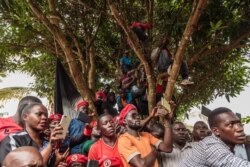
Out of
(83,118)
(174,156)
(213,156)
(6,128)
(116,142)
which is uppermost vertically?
(83,118)

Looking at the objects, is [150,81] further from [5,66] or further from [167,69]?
[5,66]

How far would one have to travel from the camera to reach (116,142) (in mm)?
4523

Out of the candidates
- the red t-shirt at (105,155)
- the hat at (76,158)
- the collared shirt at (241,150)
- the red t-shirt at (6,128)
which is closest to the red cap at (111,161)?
the red t-shirt at (105,155)

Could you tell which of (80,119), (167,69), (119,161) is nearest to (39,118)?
(119,161)

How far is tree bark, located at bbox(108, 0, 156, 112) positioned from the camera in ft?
19.6

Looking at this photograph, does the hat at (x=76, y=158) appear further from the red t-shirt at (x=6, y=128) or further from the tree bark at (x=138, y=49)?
the tree bark at (x=138, y=49)

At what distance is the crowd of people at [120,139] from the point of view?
291 cm

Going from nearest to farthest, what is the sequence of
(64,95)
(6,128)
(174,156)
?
1. (6,128)
2. (174,156)
3. (64,95)

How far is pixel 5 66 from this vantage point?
34.2 feet

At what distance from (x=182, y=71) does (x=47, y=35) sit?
3.62 meters

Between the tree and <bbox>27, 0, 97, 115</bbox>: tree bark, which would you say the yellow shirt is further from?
<bbox>27, 0, 97, 115</bbox>: tree bark

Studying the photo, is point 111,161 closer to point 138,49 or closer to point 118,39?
point 138,49

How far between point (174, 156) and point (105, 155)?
0.98m

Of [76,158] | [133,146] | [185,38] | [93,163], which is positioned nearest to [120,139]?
[133,146]
